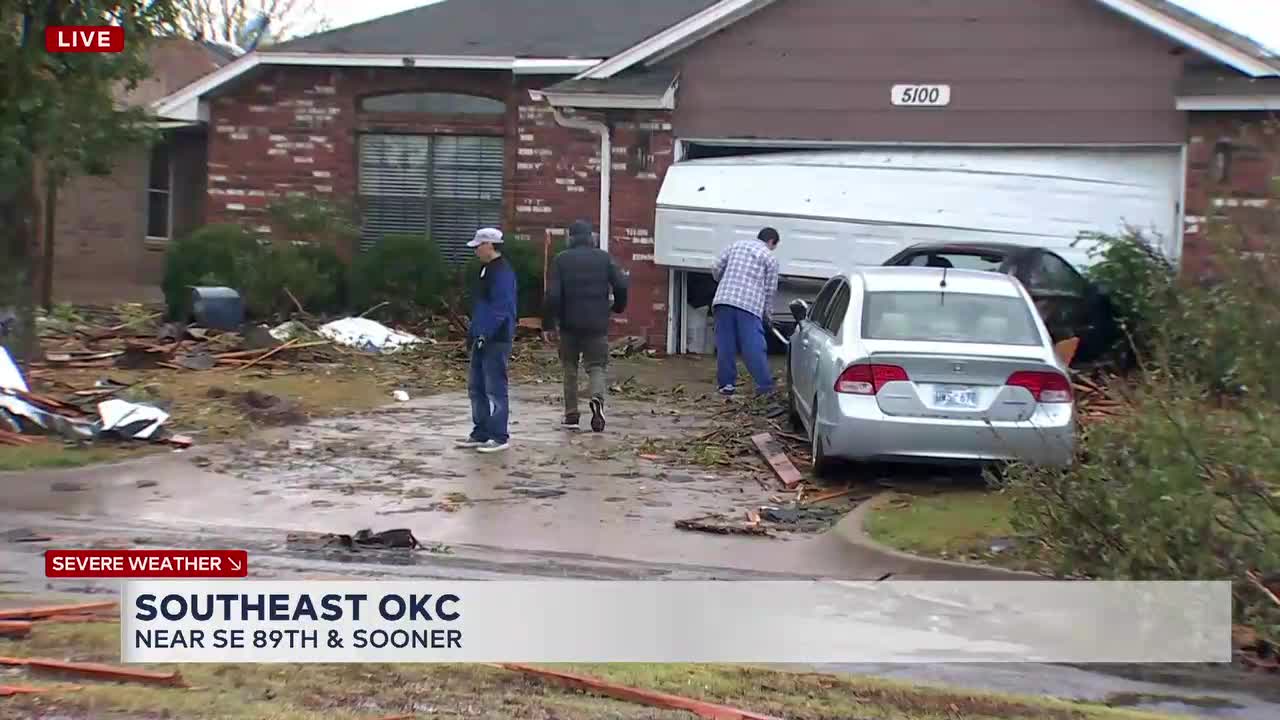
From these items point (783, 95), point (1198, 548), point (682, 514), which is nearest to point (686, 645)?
point (1198, 548)

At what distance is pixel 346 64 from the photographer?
21.7 meters

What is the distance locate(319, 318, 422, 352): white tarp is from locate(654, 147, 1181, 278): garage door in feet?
12.0

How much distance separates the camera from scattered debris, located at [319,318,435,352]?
1825cm

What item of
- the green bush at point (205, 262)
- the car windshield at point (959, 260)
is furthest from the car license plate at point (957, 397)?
the green bush at point (205, 262)

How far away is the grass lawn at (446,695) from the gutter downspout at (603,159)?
1374 centimetres

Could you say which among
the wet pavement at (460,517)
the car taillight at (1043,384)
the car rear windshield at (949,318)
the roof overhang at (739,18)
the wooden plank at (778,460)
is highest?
the roof overhang at (739,18)

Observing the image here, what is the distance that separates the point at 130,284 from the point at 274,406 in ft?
49.1

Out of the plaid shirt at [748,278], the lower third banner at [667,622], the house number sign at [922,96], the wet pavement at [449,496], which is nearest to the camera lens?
the lower third banner at [667,622]

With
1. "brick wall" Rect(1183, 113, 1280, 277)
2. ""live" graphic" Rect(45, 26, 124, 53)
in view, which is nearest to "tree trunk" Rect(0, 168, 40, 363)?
""live" graphic" Rect(45, 26, 124, 53)

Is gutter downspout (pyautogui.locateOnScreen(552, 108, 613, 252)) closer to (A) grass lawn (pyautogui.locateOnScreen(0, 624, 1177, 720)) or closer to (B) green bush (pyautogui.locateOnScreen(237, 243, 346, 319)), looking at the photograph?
(B) green bush (pyautogui.locateOnScreen(237, 243, 346, 319))

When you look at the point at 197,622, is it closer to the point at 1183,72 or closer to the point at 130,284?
the point at 1183,72

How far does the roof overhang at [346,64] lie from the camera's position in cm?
2092

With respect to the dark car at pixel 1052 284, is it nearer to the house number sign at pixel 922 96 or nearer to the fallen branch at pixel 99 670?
the house number sign at pixel 922 96

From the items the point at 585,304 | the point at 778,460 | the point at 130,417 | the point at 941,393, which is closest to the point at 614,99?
the point at 585,304
